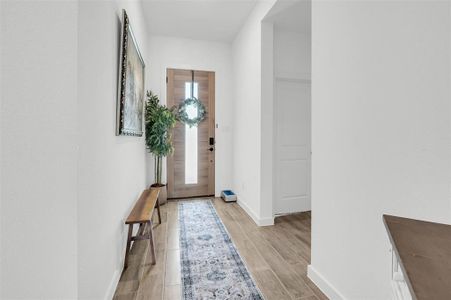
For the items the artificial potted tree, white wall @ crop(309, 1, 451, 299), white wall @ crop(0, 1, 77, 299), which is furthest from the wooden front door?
white wall @ crop(0, 1, 77, 299)

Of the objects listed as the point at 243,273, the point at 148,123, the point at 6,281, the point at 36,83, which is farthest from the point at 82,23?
the point at 148,123

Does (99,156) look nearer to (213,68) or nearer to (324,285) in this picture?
(324,285)

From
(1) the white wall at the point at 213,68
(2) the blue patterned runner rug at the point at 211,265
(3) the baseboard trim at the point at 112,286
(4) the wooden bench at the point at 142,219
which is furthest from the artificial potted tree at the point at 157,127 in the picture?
(3) the baseboard trim at the point at 112,286

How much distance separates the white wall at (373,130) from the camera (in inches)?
38.6

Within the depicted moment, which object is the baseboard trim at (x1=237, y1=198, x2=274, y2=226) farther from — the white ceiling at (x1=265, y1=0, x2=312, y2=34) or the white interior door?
the white ceiling at (x1=265, y1=0, x2=312, y2=34)

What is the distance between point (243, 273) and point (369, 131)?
1.50 metres

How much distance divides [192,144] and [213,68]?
152 cm

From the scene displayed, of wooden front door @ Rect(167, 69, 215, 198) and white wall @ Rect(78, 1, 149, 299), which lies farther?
wooden front door @ Rect(167, 69, 215, 198)

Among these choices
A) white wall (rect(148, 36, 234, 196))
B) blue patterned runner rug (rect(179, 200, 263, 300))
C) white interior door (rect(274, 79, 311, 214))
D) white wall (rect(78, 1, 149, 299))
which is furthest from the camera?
white wall (rect(148, 36, 234, 196))

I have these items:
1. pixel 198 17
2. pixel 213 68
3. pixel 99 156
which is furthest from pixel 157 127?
pixel 99 156

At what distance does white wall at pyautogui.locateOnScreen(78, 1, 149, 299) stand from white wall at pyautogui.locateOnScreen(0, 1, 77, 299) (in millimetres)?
141

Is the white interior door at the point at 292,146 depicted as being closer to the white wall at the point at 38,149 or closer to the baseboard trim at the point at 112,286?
the baseboard trim at the point at 112,286

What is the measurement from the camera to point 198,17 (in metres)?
3.36

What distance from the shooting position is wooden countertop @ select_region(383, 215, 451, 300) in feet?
1.54
